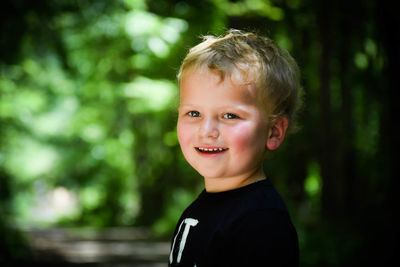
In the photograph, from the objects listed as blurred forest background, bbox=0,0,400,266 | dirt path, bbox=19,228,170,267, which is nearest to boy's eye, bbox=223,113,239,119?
blurred forest background, bbox=0,0,400,266

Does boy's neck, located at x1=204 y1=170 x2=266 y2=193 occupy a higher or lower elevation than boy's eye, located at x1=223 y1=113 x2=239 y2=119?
lower

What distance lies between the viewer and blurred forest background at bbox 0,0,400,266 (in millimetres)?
7016

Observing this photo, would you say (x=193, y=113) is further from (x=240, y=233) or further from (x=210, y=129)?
(x=240, y=233)

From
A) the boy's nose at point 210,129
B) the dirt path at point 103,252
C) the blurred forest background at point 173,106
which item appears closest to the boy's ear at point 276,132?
the boy's nose at point 210,129

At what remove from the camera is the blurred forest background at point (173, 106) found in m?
7.02

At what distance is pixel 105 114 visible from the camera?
15.0 m

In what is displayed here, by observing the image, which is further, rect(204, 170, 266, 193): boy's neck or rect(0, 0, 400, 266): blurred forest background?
rect(0, 0, 400, 266): blurred forest background

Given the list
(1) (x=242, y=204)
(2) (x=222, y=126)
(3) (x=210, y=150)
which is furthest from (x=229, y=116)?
(1) (x=242, y=204)

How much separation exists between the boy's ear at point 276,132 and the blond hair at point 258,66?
27 mm

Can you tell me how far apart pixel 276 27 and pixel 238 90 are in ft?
30.9

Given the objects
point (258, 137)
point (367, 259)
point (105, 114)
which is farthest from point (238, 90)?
point (105, 114)

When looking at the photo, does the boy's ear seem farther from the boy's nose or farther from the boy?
the boy's nose

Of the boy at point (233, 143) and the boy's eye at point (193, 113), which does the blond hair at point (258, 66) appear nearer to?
the boy at point (233, 143)

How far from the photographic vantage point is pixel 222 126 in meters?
1.62
